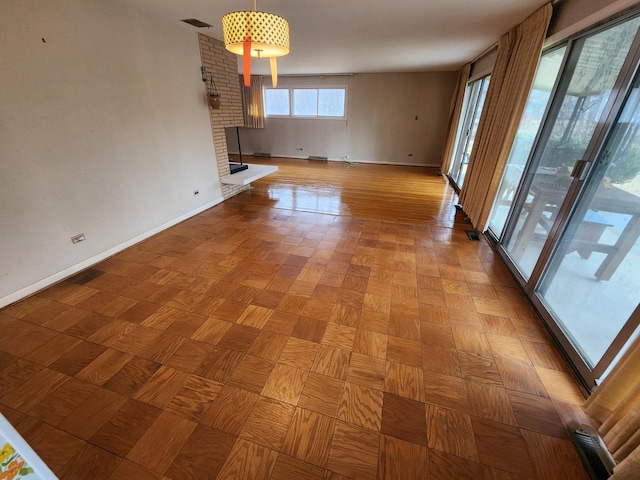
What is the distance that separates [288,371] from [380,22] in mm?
3542

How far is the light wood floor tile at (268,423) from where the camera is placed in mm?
1222

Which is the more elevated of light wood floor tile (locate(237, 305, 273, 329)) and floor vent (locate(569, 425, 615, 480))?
floor vent (locate(569, 425, 615, 480))

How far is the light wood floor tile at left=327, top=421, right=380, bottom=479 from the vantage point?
113 centimetres

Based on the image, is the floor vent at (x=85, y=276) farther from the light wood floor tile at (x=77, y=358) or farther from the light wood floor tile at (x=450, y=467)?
the light wood floor tile at (x=450, y=467)

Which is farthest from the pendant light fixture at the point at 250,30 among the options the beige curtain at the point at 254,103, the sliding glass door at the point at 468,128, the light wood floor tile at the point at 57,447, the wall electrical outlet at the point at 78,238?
the beige curtain at the point at 254,103

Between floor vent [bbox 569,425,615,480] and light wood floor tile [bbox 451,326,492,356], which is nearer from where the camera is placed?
floor vent [bbox 569,425,615,480]

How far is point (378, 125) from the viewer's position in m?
7.25

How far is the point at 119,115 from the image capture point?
8.56 ft

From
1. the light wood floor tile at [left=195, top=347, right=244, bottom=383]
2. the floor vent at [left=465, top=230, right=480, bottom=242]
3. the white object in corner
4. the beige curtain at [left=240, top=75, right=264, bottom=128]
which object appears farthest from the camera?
the beige curtain at [left=240, top=75, right=264, bottom=128]

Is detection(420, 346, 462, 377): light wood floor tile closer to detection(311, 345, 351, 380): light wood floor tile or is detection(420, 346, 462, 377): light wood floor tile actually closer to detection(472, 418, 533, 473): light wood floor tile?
detection(472, 418, 533, 473): light wood floor tile

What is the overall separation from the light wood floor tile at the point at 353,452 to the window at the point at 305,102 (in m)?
7.51

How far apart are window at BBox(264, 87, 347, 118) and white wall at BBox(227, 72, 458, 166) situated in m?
0.17

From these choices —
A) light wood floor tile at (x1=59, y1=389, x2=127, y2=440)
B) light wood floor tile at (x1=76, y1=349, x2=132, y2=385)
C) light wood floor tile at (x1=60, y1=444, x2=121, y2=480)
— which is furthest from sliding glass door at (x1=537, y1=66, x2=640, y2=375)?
light wood floor tile at (x1=76, y1=349, x2=132, y2=385)

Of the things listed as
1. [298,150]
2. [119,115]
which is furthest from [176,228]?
[298,150]
